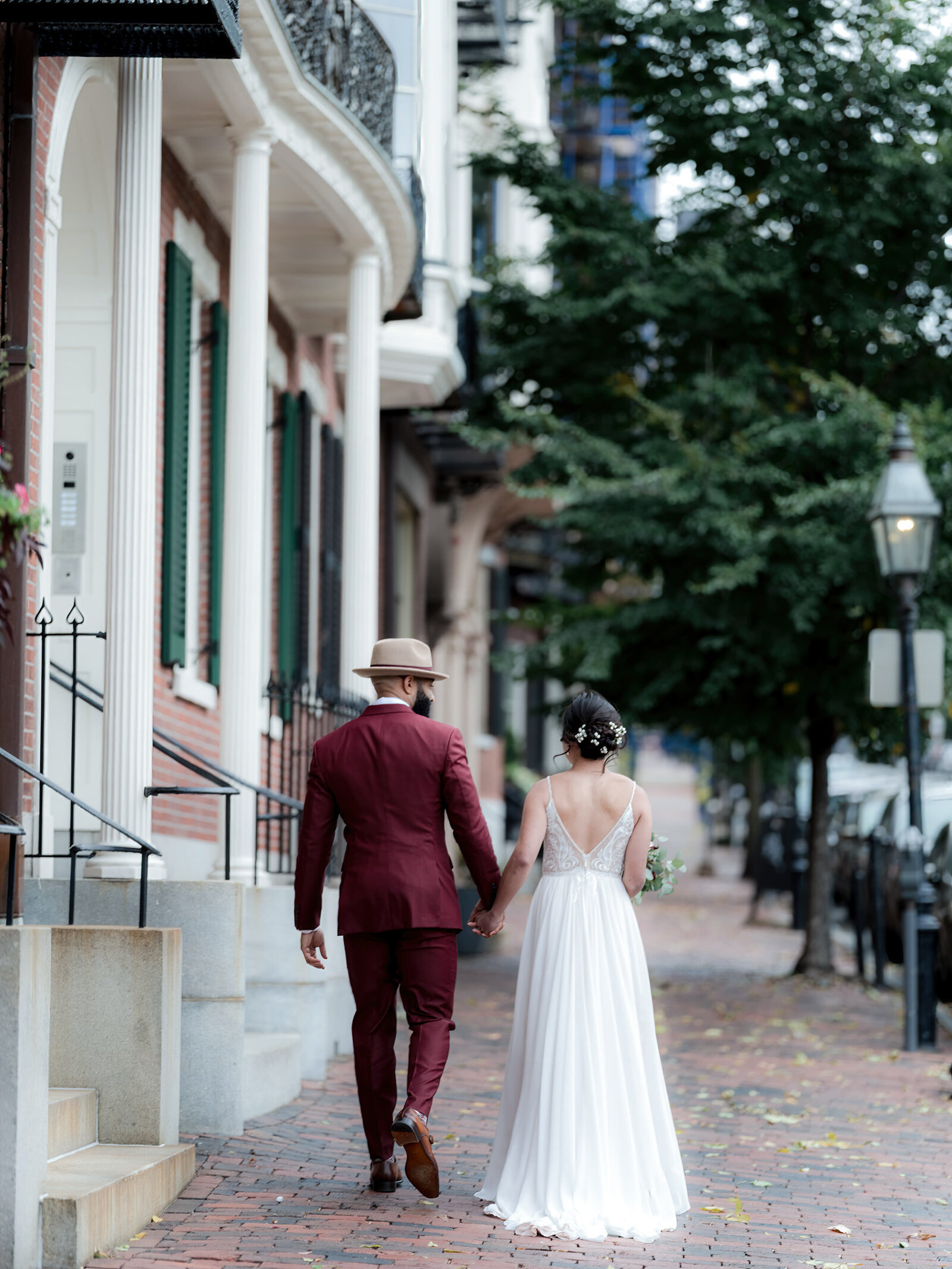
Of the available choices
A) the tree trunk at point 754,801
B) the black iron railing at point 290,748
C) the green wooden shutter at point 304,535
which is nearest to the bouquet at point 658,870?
the black iron railing at point 290,748

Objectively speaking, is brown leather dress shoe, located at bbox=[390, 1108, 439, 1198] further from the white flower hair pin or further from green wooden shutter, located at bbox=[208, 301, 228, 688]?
green wooden shutter, located at bbox=[208, 301, 228, 688]

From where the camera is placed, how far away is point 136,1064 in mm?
6477

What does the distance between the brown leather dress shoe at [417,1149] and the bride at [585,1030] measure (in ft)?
0.96

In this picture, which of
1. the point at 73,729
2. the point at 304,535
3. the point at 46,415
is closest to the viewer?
the point at 73,729

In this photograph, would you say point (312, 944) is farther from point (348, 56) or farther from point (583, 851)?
point (348, 56)

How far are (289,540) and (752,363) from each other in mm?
4331

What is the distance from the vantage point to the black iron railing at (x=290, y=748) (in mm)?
9656

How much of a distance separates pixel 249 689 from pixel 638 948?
11.6ft

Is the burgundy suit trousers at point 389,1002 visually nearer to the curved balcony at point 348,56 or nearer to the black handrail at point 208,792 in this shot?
the black handrail at point 208,792

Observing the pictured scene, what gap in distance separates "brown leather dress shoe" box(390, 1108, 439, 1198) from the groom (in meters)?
0.24

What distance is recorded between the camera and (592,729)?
21.0 feet

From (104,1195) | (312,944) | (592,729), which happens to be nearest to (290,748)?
(312,944)

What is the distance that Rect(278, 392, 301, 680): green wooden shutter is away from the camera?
42.0ft

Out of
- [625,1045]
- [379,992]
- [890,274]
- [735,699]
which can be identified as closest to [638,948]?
[625,1045]
